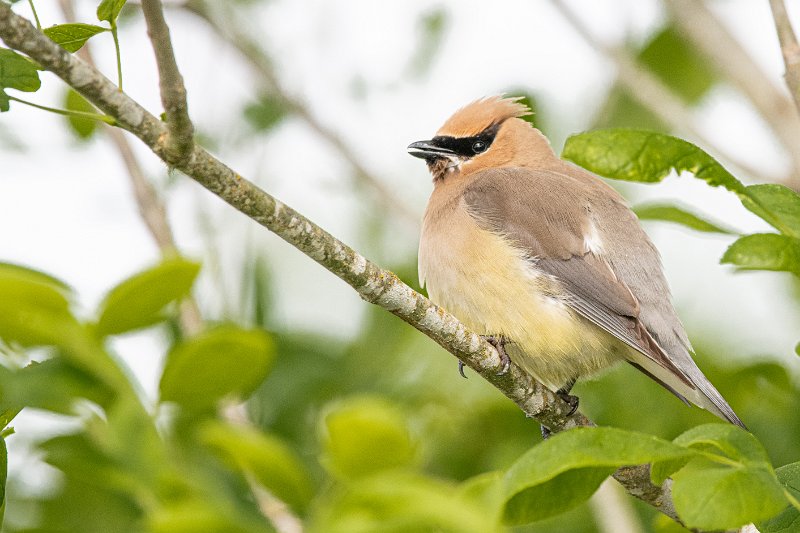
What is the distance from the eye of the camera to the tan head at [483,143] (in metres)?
5.74

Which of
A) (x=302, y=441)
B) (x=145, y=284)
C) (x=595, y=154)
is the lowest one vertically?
(x=302, y=441)

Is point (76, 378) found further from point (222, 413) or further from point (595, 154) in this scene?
point (222, 413)

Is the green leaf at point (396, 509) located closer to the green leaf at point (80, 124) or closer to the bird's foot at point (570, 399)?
the bird's foot at point (570, 399)

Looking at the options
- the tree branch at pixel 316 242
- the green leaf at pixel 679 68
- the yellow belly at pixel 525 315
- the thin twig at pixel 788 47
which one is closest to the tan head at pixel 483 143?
the green leaf at pixel 679 68

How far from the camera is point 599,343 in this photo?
4480 millimetres

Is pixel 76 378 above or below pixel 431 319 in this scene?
below

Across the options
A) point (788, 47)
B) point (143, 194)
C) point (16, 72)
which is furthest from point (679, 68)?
point (16, 72)

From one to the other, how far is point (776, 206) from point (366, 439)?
1.47m

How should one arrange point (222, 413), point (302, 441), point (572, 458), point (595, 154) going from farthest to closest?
point (302, 441) → point (222, 413) → point (595, 154) → point (572, 458)

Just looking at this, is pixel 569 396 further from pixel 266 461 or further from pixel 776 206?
pixel 266 461

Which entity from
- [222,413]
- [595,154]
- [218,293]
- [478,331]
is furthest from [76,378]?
[478,331]

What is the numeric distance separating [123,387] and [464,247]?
12.1ft

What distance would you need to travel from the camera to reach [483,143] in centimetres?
587

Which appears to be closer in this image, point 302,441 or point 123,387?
point 123,387
